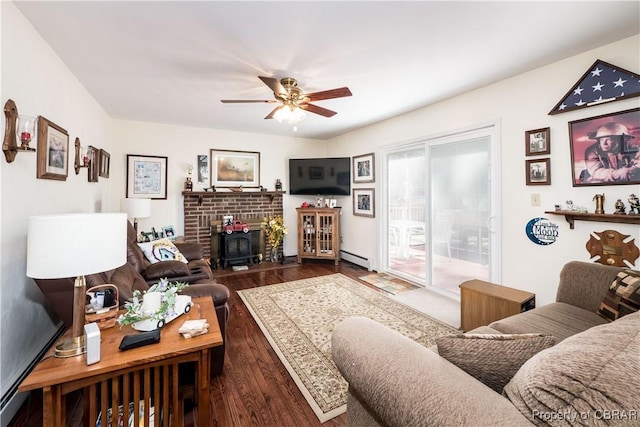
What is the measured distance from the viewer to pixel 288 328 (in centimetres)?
265

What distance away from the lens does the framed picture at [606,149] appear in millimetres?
2004

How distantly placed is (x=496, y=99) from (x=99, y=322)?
12.4ft

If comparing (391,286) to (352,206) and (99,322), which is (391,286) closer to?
(352,206)

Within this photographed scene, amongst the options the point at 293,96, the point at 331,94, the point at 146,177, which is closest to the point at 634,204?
the point at 331,94

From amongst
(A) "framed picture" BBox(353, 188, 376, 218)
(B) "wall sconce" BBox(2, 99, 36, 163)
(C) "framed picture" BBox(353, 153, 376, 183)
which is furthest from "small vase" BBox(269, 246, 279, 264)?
(B) "wall sconce" BBox(2, 99, 36, 163)

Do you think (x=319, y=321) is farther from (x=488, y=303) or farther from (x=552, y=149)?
(x=552, y=149)

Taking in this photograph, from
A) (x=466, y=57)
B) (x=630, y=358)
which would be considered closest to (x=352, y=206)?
(x=466, y=57)

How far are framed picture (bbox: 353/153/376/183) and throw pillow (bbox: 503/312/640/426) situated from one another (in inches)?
158

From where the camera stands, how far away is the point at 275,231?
17.0 ft

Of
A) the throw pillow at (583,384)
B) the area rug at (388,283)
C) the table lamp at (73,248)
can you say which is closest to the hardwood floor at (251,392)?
the table lamp at (73,248)

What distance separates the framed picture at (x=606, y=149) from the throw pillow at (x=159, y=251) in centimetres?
407

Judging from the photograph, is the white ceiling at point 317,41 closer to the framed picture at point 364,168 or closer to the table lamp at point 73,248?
the table lamp at point 73,248

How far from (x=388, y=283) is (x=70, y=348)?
3.55 meters

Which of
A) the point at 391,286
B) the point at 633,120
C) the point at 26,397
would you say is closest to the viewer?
the point at 26,397
